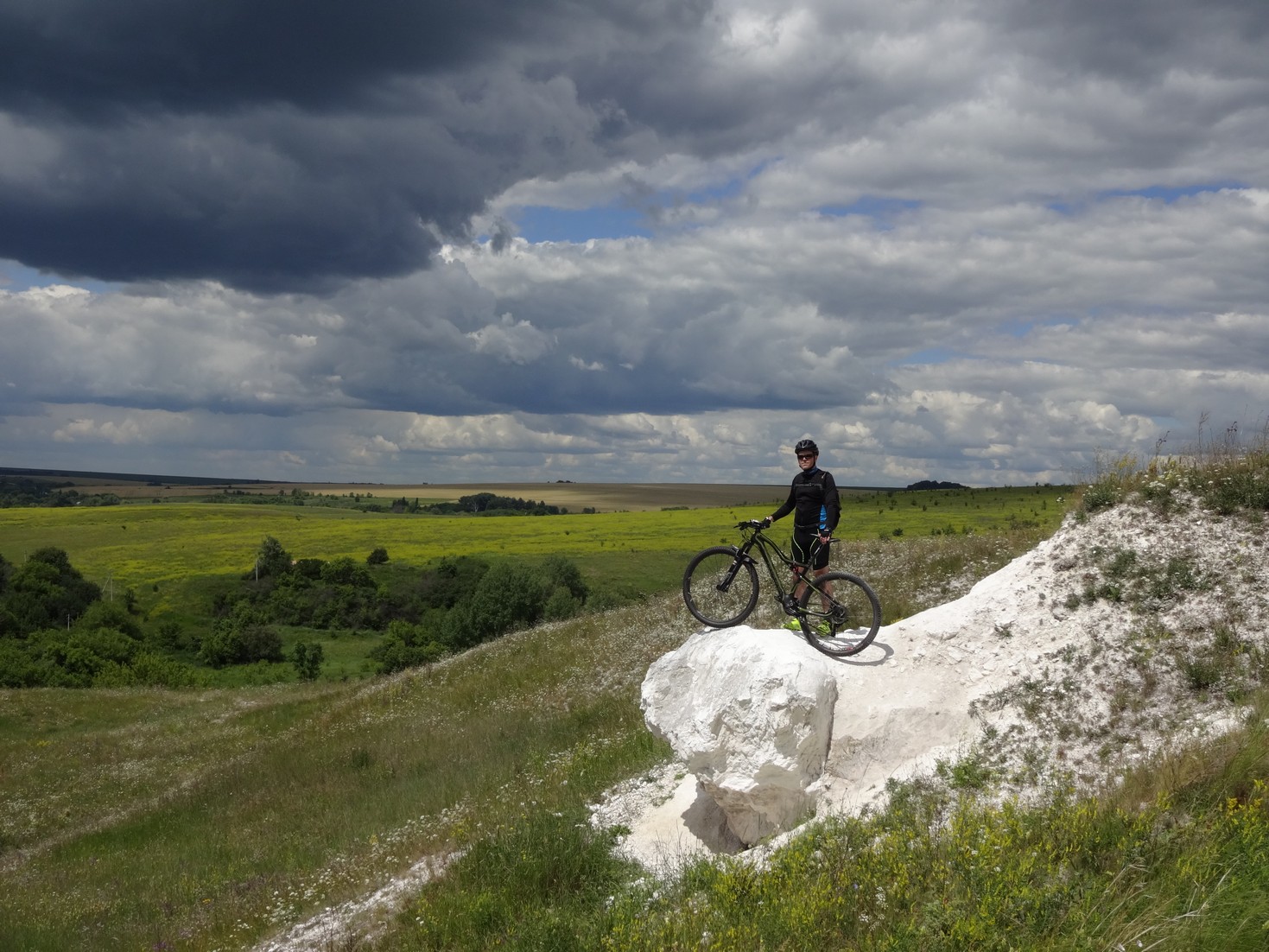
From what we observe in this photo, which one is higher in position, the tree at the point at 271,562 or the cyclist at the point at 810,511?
the cyclist at the point at 810,511

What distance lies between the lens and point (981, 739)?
10375 mm

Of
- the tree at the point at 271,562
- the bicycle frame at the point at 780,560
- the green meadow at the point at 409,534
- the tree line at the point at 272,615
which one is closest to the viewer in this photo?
the bicycle frame at the point at 780,560

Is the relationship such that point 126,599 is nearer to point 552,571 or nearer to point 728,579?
point 552,571

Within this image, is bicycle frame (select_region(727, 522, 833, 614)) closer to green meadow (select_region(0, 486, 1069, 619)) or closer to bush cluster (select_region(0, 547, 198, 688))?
green meadow (select_region(0, 486, 1069, 619))

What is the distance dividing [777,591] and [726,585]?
0.83 metres

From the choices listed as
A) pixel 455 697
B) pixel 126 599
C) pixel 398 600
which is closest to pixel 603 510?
pixel 398 600

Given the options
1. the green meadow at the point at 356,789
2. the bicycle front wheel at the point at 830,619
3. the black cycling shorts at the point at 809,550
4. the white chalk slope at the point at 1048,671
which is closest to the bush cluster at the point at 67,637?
the green meadow at the point at 356,789

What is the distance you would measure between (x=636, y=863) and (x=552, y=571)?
51.7 m

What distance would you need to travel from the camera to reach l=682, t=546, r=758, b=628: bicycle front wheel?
12.7 m

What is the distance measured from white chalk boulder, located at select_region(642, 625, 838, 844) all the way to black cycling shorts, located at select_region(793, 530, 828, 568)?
1.43 metres

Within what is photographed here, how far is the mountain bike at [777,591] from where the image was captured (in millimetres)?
11853

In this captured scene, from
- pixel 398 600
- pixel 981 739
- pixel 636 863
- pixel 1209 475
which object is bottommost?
pixel 398 600

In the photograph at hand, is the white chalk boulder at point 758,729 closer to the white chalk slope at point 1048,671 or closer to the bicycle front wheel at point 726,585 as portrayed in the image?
the white chalk slope at point 1048,671

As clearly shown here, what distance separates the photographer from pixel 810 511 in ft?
41.5
